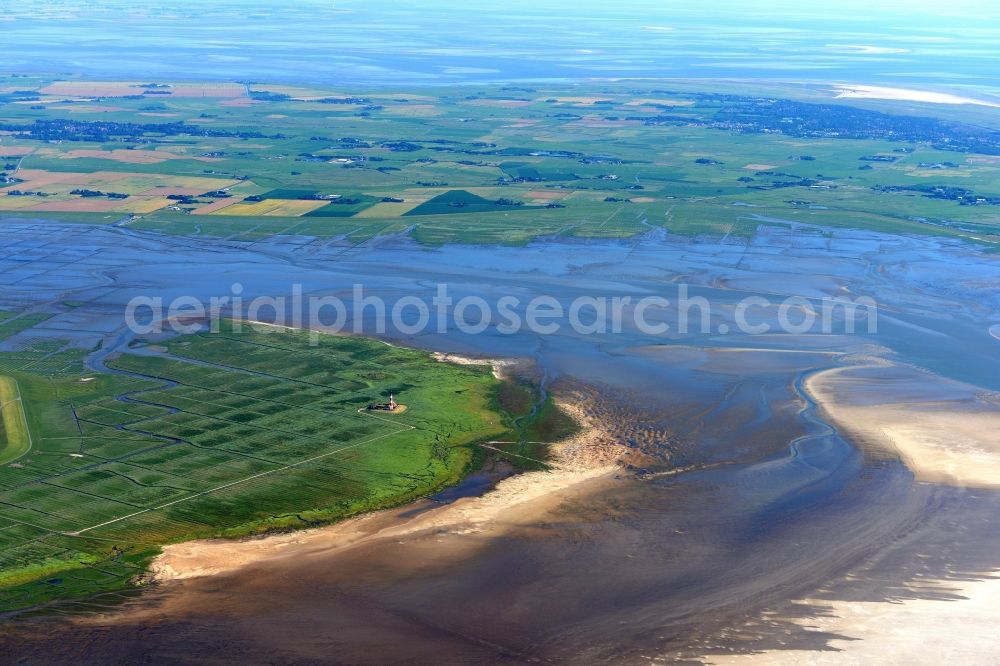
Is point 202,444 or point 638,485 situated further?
point 202,444

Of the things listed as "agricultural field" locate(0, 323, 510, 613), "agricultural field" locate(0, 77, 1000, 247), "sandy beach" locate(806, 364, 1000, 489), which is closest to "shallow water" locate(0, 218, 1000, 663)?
"sandy beach" locate(806, 364, 1000, 489)

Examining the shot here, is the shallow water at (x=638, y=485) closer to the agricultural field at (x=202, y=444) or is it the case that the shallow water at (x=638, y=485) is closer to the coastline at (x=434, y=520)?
the coastline at (x=434, y=520)

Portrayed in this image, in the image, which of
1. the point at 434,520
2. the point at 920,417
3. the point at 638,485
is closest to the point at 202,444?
the point at 434,520

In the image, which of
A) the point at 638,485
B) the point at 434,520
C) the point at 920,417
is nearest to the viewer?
the point at 434,520

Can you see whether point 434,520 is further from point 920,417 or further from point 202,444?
point 920,417

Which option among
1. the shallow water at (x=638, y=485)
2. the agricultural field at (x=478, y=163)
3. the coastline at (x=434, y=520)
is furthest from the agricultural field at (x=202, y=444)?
the agricultural field at (x=478, y=163)

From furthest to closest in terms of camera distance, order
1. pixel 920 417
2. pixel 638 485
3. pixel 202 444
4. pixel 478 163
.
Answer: pixel 478 163 → pixel 920 417 → pixel 202 444 → pixel 638 485
